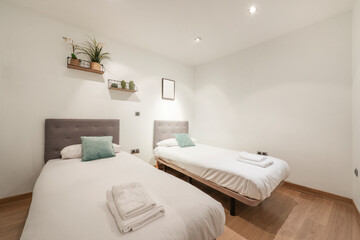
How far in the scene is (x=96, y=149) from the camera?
218 centimetres

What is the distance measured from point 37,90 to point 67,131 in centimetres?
75

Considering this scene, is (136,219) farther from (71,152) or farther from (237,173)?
(71,152)

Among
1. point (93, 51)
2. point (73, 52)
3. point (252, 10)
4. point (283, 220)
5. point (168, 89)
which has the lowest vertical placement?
point (283, 220)

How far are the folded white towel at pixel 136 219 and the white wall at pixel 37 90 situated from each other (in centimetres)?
214

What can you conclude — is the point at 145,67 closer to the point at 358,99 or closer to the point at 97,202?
the point at 97,202

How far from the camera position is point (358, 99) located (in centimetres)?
186

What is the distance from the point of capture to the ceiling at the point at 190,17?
2.01m

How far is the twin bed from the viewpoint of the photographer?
852mm

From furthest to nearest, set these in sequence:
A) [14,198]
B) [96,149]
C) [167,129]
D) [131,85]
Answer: [167,129], [131,85], [96,149], [14,198]

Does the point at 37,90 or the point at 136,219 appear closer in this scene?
the point at 136,219

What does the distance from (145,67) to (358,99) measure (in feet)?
11.9

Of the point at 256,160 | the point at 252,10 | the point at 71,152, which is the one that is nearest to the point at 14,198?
the point at 71,152

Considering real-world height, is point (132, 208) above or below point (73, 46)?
below

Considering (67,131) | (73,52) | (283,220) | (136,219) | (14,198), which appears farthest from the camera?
(73,52)
